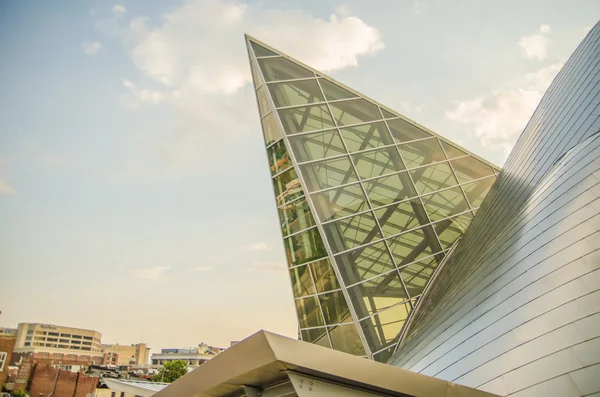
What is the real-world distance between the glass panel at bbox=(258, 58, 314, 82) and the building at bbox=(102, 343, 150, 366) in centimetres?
14365

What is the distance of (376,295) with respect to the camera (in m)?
14.2

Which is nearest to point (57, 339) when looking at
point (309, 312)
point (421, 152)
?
point (309, 312)

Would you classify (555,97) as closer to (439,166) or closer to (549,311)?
(439,166)

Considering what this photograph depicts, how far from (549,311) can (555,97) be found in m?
10.0

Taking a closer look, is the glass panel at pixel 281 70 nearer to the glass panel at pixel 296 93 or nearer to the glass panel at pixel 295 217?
the glass panel at pixel 296 93

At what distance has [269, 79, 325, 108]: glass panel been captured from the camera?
18294 mm

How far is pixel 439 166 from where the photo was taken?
17859 millimetres

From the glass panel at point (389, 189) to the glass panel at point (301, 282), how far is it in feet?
12.2

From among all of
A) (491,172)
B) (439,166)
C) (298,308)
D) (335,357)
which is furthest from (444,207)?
(335,357)

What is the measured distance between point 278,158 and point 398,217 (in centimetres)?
564

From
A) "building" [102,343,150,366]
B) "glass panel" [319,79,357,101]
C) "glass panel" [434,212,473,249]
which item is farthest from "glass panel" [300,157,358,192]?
"building" [102,343,150,366]

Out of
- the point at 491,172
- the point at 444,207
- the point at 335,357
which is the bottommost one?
the point at 335,357

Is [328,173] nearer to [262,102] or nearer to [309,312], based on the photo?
[309,312]

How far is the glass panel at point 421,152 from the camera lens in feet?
57.7
